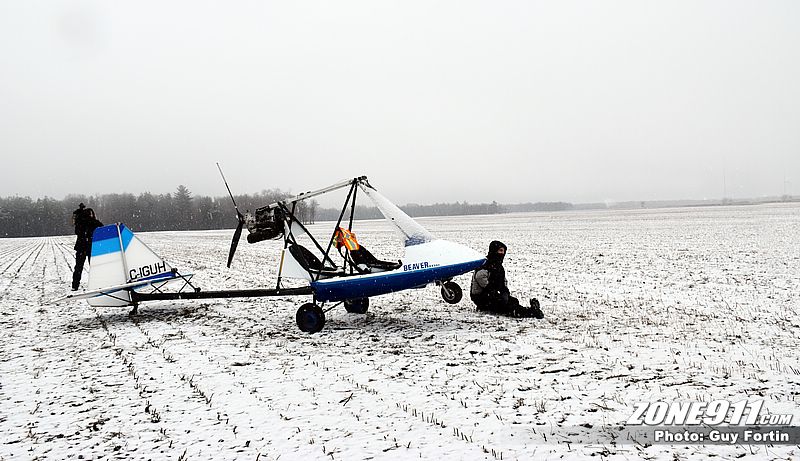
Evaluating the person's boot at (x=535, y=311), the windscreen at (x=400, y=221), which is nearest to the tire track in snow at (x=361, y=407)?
the windscreen at (x=400, y=221)

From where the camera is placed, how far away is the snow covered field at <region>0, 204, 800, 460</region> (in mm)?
4348

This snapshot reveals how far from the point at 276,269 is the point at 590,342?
14565 mm

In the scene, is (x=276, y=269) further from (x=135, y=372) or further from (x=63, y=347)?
(x=135, y=372)

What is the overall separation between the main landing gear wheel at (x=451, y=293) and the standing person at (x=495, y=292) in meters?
0.34

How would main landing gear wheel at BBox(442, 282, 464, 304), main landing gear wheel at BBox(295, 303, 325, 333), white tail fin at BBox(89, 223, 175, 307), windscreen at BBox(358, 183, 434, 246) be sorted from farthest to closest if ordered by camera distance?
white tail fin at BBox(89, 223, 175, 307) < main landing gear wheel at BBox(442, 282, 464, 304) < main landing gear wheel at BBox(295, 303, 325, 333) < windscreen at BBox(358, 183, 434, 246)

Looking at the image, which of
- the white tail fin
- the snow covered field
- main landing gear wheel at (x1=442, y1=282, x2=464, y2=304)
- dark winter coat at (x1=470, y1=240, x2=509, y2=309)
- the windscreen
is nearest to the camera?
the snow covered field

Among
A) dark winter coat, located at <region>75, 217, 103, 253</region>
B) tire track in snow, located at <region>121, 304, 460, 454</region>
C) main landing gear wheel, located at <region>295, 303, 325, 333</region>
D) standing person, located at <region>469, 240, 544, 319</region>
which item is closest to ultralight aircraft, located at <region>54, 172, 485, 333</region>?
main landing gear wheel, located at <region>295, 303, 325, 333</region>

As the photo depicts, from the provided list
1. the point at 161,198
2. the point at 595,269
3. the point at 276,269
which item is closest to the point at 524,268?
the point at 595,269

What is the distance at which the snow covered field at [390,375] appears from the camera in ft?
14.3

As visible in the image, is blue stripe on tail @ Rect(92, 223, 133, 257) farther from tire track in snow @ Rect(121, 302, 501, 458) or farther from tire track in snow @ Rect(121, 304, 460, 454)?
tire track in snow @ Rect(121, 302, 501, 458)

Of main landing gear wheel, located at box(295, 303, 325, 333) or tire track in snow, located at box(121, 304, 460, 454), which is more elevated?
main landing gear wheel, located at box(295, 303, 325, 333)

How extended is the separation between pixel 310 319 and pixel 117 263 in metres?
5.00

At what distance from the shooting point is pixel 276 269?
762 inches

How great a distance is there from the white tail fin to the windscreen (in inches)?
218
